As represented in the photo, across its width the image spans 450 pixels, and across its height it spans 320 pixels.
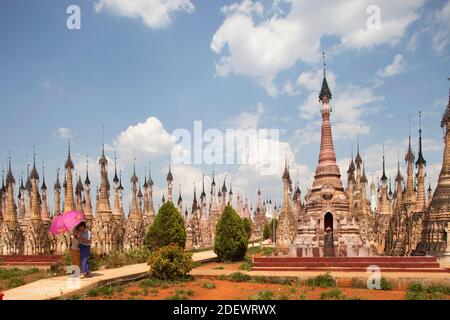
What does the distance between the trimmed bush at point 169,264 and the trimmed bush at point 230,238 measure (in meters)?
11.4

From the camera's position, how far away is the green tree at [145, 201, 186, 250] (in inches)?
1164

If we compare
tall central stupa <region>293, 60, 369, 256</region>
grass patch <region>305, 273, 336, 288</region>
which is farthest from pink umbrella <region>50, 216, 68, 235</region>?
tall central stupa <region>293, 60, 369, 256</region>

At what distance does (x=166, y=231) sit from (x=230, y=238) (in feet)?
17.9

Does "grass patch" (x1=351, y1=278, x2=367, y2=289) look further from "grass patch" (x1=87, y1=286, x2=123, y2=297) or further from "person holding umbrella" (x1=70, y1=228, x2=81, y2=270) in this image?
"person holding umbrella" (x1=70, y1=228, x2=81, y2=270)

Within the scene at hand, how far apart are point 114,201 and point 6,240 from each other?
44.2 feet

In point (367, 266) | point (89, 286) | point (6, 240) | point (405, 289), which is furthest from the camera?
point (6, 240)

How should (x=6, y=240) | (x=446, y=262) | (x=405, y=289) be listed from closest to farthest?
(x=405, y=289) < (x=446, y=262) < (x=6, y=240)

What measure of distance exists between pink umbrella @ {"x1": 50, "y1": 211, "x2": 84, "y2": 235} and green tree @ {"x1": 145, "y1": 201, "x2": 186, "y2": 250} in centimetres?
1442

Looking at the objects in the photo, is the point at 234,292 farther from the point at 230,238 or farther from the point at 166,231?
the point at 166,231

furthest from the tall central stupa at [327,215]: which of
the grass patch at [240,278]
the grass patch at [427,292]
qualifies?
the grass patch at [240,278]

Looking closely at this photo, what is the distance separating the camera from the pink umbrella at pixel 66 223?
1505 centimetres
